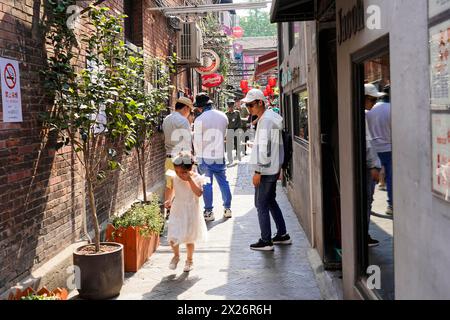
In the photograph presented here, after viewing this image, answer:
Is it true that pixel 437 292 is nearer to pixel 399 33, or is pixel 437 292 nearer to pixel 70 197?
pixel 399 33

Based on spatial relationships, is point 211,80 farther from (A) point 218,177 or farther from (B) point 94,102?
(B) point 94,102

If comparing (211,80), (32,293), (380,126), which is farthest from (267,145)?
(211,80)

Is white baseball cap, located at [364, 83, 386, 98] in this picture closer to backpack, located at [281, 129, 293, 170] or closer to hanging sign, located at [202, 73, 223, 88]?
backpack, located at [281, 129, 293, 170]

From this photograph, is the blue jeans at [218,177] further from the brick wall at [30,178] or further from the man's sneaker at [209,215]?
the brick wall at [30,178]

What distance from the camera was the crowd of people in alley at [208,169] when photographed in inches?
225

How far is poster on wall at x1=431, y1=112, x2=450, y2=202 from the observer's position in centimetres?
204

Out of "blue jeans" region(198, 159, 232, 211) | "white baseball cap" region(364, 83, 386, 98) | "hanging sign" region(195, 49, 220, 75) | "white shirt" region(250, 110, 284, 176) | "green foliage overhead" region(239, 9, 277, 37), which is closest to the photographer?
"white baseball cap" region(364, 83, 386, 98)

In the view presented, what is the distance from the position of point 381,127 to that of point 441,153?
A: 4.18 feet

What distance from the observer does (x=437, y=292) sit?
2.21 metres

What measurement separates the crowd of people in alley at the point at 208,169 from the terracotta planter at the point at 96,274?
923mm

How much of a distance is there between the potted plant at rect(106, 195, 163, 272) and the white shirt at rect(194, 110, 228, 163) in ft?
8.41

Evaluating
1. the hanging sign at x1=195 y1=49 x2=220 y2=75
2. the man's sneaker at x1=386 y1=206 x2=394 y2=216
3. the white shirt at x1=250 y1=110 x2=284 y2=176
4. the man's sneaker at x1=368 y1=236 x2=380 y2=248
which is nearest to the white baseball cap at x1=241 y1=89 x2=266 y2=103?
the white shirt at x1=250 y1=110 x2=284 y2=176
